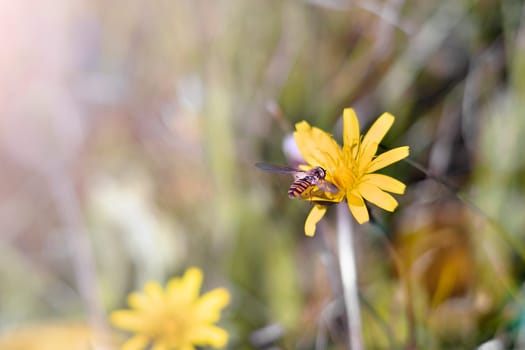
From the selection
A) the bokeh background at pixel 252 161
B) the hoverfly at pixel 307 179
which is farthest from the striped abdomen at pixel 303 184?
the bokeh background at pixel 252 161

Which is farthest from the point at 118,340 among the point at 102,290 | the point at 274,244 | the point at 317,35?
the point at 317,35

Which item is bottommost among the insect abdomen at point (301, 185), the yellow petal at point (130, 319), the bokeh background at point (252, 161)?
the insect abdomen at point (301, 185)

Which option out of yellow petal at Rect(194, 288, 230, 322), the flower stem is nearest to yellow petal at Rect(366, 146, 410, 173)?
the flower stem

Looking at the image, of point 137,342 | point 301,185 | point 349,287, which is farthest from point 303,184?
point 137,342

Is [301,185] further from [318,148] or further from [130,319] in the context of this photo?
[130,319]

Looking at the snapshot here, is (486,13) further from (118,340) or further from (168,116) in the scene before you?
(118,340)

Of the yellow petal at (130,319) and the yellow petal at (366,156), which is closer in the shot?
the yellow petal at (366,156)

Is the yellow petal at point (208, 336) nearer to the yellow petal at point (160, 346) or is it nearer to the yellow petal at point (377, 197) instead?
the yellow petal at point (160, 346)
